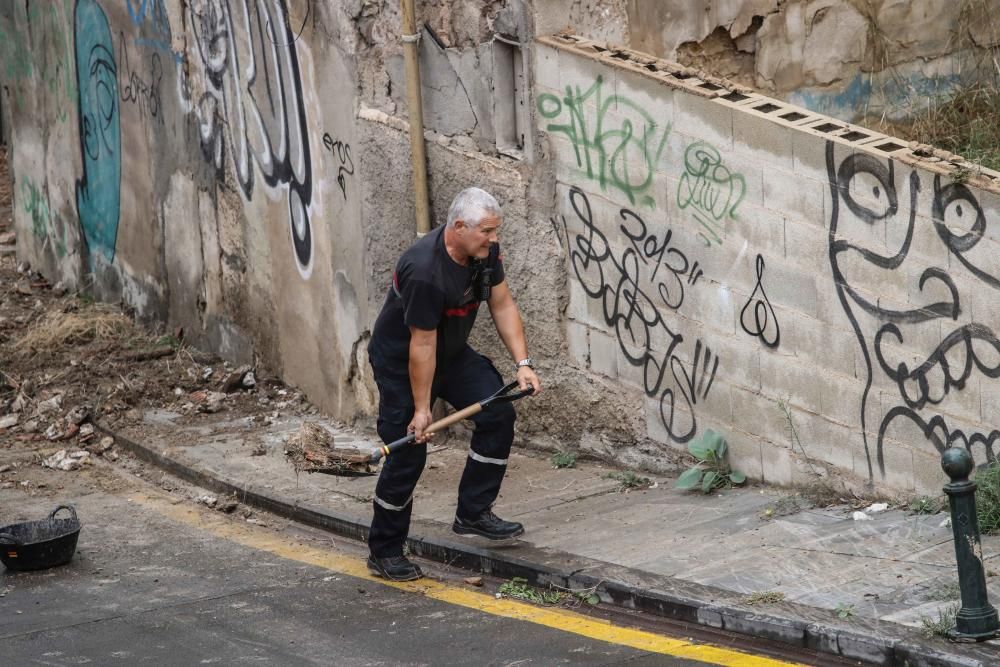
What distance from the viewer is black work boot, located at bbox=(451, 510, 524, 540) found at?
7.05m

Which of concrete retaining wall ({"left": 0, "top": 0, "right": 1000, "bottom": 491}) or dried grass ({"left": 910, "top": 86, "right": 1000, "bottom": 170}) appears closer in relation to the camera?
concrete retaining wall ({"left": 0, "top": 0, "right": 1000, "bottom": 491})

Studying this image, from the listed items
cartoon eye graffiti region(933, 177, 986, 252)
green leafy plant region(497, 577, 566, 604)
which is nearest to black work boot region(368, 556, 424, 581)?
green leafy plant region(497, 577, 566, 604)

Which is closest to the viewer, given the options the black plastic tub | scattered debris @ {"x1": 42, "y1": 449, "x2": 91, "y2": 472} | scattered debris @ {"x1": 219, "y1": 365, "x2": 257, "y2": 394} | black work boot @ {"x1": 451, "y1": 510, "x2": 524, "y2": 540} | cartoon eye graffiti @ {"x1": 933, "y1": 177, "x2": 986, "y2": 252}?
cartoon eye graffiti @ {"x1": 933, "y1": 177, "x2": 986, "y2": 252}

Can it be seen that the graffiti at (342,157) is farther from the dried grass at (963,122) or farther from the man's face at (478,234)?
the dried grass at (963,122)

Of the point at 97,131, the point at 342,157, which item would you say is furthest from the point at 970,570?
the point at 97,131

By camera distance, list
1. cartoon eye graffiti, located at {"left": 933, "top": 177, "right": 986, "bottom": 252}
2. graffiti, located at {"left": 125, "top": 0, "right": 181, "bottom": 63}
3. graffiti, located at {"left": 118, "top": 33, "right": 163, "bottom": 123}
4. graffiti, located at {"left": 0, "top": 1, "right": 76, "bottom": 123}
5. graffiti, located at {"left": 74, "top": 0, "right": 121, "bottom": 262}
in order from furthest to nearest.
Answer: graffiti, located at {"left": 0, "top": 1, "right": 76, "bottom": 123}
graffiti, located at {"left": 74, "top": 0, "right": 121, "bottom": 262}
graffiti, located at {"left": 118, "top": 33, "right": 163, "bottom": 123}
graffiti, located at {"left": 125, "top": 0, "right": 181, "bottom": 63}
cartoon eye graffiti, located at {"left": 933, "top": 177, "right": 986, "bottom": 252}

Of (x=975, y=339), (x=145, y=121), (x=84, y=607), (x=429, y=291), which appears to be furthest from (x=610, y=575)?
(x=145, y=121)

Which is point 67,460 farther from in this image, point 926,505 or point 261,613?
point 926,505

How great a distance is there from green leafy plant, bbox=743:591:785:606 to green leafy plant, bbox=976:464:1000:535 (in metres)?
1.04

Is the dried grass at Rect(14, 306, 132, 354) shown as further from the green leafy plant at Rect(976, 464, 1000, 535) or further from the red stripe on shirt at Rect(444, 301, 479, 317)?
the green leafy plant at Rect(976, 464, 1000, 535)

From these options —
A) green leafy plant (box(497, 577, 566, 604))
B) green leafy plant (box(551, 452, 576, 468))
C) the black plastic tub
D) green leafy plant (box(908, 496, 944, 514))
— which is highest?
green leafy plant (box(908, 496, 944, 514))

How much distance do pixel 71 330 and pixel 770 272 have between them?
6.82 m

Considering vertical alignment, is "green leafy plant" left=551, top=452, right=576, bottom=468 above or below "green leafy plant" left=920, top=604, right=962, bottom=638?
below

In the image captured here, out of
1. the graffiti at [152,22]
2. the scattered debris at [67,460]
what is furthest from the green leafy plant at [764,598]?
the graffiti at [152,22]
